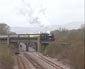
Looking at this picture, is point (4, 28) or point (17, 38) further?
point (4, 28)

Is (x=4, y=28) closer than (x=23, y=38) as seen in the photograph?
No

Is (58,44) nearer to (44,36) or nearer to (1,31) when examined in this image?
(44,36)

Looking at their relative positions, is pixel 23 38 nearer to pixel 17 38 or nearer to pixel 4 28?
pixel 17 38

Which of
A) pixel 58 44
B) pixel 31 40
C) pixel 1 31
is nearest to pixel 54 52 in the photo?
pixel 58 44

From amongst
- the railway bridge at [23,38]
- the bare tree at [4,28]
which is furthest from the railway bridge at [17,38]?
the bare tree at [4,28]

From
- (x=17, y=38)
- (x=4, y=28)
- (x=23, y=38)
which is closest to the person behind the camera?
(x=17, y=38)

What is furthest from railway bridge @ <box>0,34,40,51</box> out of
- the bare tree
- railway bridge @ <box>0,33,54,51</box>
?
the bare tree

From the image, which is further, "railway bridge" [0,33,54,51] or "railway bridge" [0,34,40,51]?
"railway bridge" [0,34,40,51]

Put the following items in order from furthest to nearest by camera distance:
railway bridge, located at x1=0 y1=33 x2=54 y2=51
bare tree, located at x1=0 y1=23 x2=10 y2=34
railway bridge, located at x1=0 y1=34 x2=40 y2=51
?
bare tree, located at x1=0 y1=23 x2=10 y2=34
railway bridge, located at x1=0 y1=34 x2=40 y2=51
railway bridge, located at x1=0 y1=33 x2=54 y2=51

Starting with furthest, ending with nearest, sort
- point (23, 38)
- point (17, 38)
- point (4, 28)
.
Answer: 1. point (4, 28)
2. point (23, 38)
3. point (17, 38)

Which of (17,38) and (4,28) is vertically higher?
(4,28)

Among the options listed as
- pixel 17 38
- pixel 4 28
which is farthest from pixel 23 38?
pixel 4 28

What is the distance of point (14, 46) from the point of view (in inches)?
4648

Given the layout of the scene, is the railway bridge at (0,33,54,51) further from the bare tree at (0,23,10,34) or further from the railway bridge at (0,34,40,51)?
the bare tree at (0,23,10,34)
